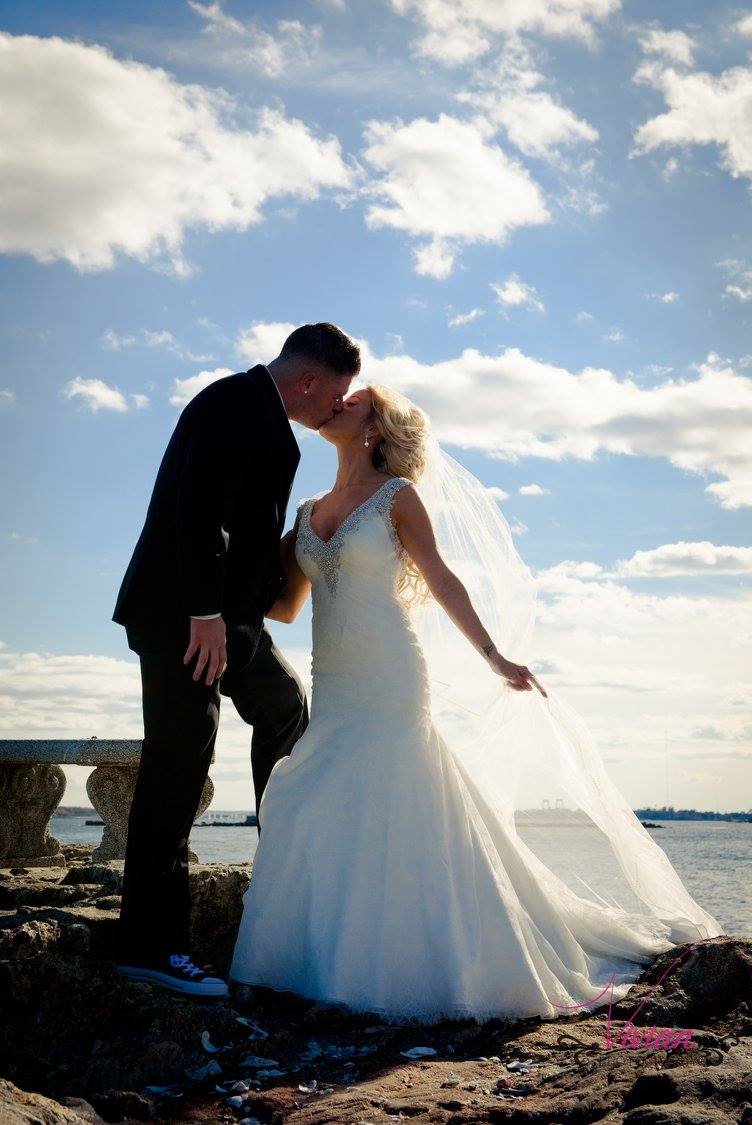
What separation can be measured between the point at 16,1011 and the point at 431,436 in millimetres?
3160

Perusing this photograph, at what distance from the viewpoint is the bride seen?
12.8ft

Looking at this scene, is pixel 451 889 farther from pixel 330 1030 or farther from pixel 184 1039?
pixel 184 1039

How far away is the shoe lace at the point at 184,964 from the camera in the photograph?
12.0 feet

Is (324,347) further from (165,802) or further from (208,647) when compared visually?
(165,802)

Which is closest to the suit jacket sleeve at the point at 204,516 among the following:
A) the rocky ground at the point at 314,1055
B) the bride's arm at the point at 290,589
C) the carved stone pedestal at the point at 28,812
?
the bride's arm at the point at 290,589

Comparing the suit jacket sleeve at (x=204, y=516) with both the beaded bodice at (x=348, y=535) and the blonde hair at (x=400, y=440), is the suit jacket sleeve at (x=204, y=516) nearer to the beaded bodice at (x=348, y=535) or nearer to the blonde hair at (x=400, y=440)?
the beaded bodice at (x=348, y=535)

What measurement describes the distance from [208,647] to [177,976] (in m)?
1.22

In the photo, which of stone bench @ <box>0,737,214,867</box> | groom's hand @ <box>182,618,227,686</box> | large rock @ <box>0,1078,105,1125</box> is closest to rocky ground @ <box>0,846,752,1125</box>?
large rock @ <box>0,1078,105,1125</box>

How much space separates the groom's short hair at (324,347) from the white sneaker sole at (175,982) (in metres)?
2.60

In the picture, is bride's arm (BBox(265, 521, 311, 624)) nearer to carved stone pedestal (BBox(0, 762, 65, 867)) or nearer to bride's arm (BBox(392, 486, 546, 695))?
bride's arm (BBox(392, 486, 546, 695))

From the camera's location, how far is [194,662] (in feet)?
12.7

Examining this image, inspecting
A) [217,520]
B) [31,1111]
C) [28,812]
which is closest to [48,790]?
[28,812]

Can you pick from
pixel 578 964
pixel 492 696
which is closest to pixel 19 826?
pixel 492 696

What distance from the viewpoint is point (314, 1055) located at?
10.9ft
